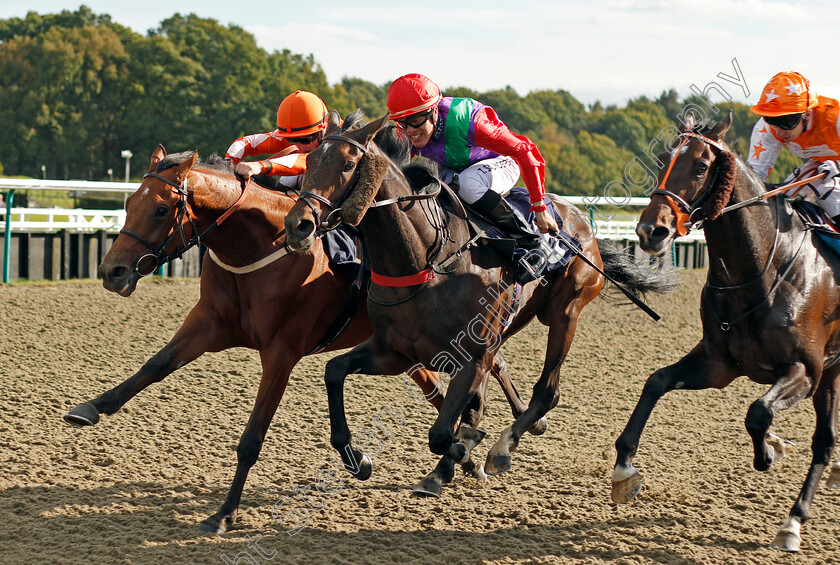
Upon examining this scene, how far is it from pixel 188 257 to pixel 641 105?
67581 mm

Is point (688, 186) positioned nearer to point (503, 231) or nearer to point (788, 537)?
point (503, 231)

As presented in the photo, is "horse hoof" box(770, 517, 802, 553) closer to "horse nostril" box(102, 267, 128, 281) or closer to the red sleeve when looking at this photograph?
the red sleeve

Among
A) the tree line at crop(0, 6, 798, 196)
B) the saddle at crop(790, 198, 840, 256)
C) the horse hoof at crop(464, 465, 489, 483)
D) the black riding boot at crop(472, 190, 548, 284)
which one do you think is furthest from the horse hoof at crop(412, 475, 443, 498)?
the tree line at crop(0, 6, 798, 196)

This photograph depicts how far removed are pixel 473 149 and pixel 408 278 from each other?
102 centimetres

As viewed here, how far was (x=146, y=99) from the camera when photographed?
143ft

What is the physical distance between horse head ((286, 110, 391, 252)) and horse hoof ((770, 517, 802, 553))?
2.27 m

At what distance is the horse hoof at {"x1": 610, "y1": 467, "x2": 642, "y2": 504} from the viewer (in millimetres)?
3666

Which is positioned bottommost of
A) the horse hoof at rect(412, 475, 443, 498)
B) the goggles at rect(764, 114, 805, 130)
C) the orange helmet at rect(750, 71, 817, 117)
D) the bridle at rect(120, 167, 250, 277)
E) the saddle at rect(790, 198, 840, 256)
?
the horse hoof at rect(412, 475, 443, 498)

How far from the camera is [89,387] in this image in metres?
5.91

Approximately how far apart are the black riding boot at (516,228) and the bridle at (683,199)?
31.0 inches

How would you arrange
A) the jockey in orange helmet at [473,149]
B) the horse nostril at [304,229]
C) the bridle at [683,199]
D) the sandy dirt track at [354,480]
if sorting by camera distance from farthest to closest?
the jockey in orange helmet at [473,149], the sandy dirt track at [354,480], the bridle at [683,199], the horse nostril at [304,229]

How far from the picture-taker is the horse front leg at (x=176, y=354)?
390 cm

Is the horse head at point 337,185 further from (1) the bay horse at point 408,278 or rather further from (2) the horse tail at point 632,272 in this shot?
(2) the horse tail at point 632,272

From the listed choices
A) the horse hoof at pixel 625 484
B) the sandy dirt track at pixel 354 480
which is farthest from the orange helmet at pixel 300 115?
the horse hoof at pixel 625 484
